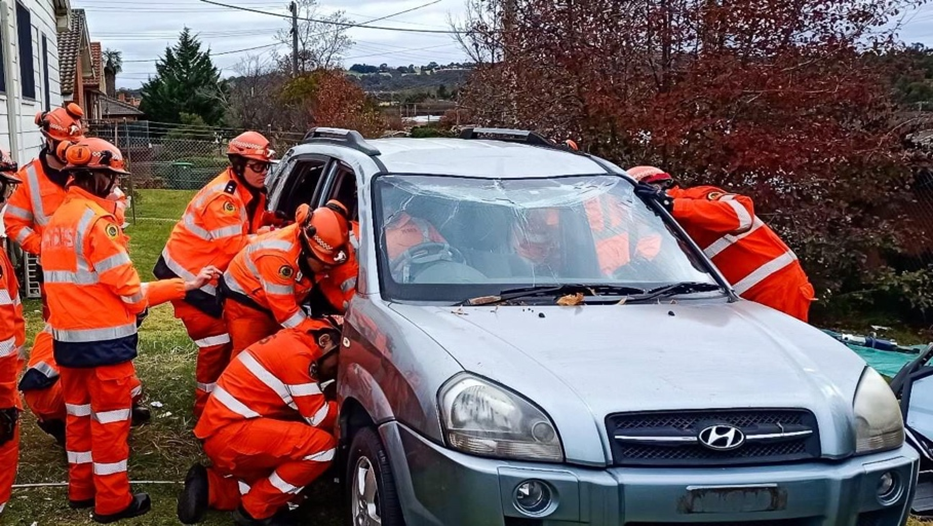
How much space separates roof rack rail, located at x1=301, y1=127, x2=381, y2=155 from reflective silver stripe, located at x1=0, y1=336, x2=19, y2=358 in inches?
77.5

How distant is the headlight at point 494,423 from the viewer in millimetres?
2988

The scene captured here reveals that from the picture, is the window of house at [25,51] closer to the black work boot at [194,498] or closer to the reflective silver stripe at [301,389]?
the black work boot at [194,498]

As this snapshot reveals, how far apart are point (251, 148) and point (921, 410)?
4.43 m

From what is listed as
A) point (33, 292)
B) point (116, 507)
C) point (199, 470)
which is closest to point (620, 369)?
point (199, 470)

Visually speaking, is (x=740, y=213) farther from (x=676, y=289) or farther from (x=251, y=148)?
(x=251, y=148)

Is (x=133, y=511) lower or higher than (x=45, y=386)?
lower

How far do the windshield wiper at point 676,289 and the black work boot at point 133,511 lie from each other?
2751mm

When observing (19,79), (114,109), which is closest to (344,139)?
(19,79)

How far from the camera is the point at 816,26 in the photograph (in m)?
8.59

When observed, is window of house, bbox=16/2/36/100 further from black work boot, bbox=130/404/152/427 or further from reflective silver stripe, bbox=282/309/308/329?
reflective silver stripe, bbox=282/309/308/329

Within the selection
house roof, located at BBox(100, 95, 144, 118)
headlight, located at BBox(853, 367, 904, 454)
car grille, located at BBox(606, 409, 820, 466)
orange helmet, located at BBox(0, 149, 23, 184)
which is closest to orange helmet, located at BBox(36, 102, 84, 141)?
orange helmet, located at BBox(0, 149, 23, 184)

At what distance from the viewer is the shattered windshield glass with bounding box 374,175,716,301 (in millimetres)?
4090

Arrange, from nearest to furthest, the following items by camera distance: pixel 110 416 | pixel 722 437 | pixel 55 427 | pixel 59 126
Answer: pixel 722 437 < pixel 110 416 < pixel 55 427 < pixel 59 126

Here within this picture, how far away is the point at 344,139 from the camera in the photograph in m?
5.43
